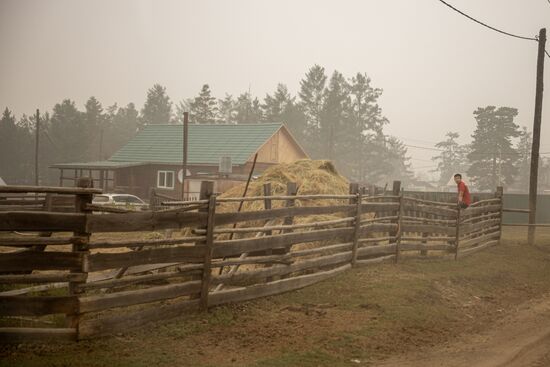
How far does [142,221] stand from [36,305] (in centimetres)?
155

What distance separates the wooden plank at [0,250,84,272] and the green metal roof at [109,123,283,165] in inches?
1404

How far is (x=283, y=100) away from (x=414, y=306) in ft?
243

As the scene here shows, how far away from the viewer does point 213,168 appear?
43500mm

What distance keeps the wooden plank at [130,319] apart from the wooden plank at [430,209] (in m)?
7.22

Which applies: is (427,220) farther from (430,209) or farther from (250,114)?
(250,114)

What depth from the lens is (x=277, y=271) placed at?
29.4 feet

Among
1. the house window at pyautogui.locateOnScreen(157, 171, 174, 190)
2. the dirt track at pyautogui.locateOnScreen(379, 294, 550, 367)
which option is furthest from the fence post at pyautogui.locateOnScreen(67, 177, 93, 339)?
the house window at pyautogui.locateOnScreen(157, 171, 174, 190)

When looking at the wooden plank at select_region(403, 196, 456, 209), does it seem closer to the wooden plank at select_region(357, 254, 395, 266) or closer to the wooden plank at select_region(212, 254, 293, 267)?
the wooden plank at select_region(357, 254, 395, 266)

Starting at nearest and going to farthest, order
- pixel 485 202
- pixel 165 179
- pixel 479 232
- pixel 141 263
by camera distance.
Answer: pixel 141 263
pixel 479 232
pixel 485 202
pixel 165 179

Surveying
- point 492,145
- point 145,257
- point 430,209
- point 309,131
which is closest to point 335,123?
point 309,131

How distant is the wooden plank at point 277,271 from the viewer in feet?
26.4

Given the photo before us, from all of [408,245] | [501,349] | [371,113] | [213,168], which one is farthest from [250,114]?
[501,349]

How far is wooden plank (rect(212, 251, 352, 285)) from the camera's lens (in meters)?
8.04

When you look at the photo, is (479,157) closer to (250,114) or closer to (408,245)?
(250,114)
